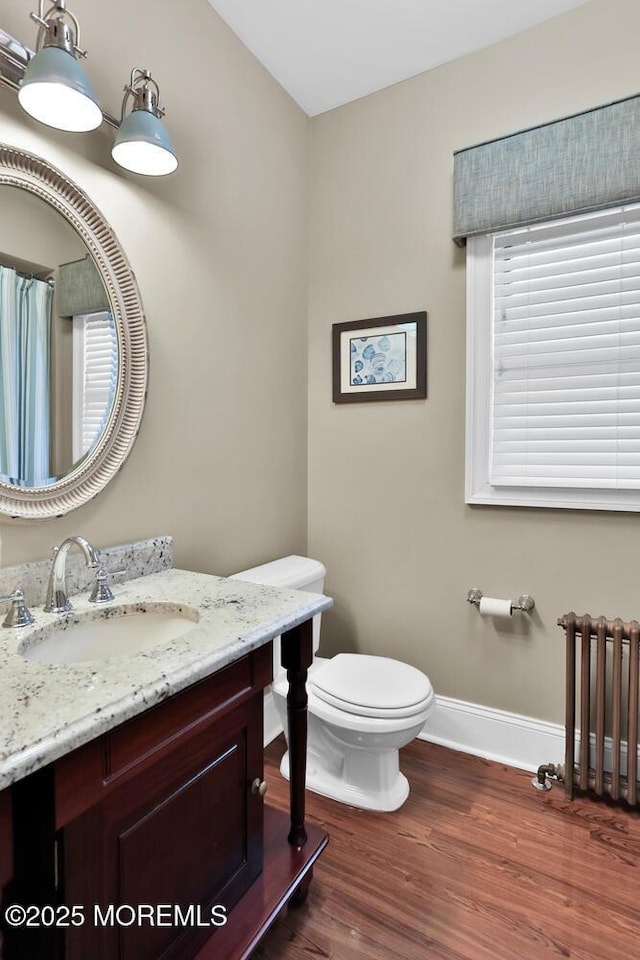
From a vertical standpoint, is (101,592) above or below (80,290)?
below

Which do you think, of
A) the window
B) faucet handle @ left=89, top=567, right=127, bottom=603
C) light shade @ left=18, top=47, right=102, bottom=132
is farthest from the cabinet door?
light shade @ left=18, top=47, right=102, bottom=132

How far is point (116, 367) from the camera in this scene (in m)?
1.50

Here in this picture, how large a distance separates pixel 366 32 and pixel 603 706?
261cm

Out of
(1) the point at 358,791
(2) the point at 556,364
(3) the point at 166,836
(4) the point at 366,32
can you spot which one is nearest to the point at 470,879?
(1) the point at 358,791

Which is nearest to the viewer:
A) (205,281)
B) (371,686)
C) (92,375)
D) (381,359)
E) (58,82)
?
(58,82)

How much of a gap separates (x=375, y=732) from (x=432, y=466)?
3.52ft

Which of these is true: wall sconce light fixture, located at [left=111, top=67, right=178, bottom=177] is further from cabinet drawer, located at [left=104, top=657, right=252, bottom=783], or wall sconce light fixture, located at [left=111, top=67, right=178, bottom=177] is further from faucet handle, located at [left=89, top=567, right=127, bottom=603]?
cabinet drawer, located at [left=104, top=657, right=252, bottom=783]

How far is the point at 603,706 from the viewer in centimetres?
170

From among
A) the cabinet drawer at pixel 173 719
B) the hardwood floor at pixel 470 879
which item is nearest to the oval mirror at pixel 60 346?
the cabinet drawer at pixel 173 719

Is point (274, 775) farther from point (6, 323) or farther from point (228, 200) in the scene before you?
point (228, 200)

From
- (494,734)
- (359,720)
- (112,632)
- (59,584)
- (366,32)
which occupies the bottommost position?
(494,734)

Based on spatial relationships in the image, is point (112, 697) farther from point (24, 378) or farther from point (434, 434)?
point (434, 434)

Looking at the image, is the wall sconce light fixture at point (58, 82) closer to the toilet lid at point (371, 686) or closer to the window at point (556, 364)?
the window at point (556, 364)

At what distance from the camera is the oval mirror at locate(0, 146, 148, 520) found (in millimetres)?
1242
